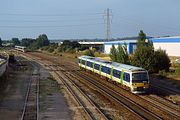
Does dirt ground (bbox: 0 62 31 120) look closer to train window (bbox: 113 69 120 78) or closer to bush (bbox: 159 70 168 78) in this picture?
train window (bbox: 113 69 120 78)

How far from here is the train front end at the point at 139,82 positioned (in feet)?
101

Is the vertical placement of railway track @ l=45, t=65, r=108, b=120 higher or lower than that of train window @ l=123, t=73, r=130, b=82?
lower

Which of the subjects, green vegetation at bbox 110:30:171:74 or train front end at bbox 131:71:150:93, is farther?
green vegetation at bbox 110:30:171:74

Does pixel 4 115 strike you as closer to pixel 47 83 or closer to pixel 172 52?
pixel 47 83

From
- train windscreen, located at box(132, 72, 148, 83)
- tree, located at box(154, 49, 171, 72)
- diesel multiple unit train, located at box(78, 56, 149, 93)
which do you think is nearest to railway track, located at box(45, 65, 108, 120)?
diesel multiple unit train, located at box(78, 56, 149, 93)

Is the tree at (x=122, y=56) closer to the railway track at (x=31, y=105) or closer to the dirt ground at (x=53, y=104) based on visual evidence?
the dirt ground at (x=53, y=104)

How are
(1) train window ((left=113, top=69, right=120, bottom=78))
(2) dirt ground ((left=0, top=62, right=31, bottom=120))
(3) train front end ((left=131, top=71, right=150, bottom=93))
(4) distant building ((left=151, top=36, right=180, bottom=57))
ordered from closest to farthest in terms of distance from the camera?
(2) dirt ground ((left=0, top=62, right=31, bottom=120)) < (3) train front end ((left=131, top=71, right=150, bottom=93)) < (1) train window ((left=113, top=69, right=120, bottom=78)) < (4) distant building ((left=151, top=36, right=180, bottom=57))

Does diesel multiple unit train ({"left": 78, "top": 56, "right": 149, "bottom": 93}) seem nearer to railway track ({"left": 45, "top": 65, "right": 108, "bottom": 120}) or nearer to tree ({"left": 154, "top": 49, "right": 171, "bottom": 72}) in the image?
railway track ({"left": 45, "top": 65, "right": 108, "bottom": 120})

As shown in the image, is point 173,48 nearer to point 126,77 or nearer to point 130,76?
point 126,77

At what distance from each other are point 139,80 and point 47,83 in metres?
13.5

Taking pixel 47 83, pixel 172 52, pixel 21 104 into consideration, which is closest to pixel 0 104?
pixel 21 104

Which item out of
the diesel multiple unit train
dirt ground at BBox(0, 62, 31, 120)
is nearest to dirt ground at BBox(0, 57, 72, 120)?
dirt ground at BBox(0, 62, 31, 120)

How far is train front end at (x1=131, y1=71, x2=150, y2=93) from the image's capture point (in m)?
30.9

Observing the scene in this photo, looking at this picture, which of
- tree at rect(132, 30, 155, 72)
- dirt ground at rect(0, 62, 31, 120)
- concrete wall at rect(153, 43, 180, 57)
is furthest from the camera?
concrete wall at rect(153, 43, 180, 57)
